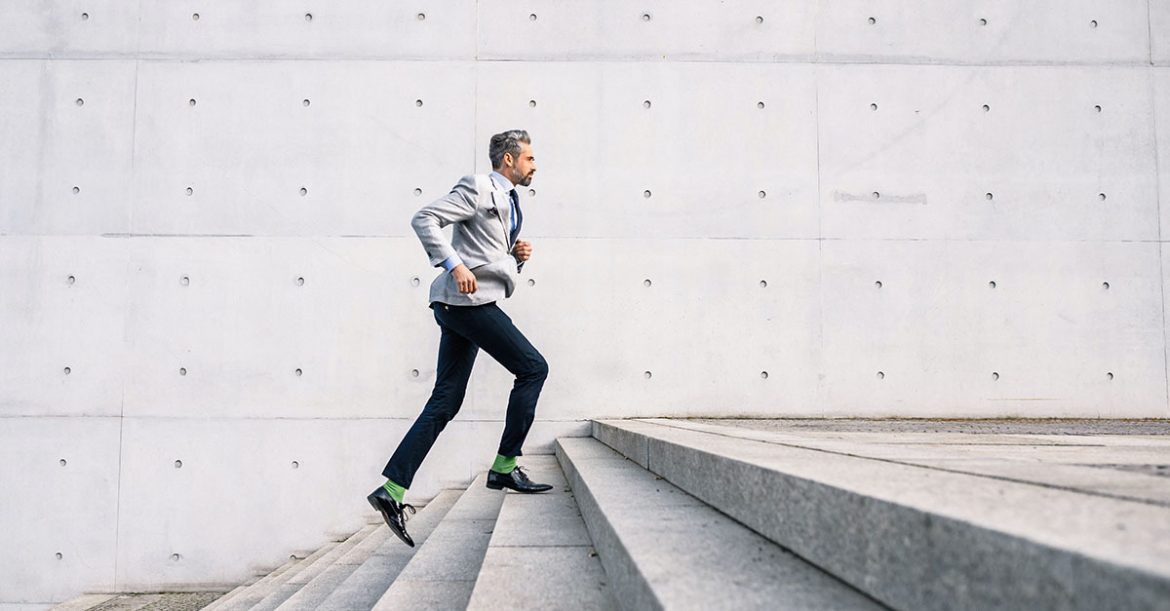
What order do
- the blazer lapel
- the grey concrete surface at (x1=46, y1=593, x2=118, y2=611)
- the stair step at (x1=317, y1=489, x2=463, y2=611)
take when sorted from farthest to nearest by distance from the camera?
the grey concrete surface at (x1=46, y1=593, x2=118, y2=611) < the blazer lapel < the stair step at (x1=317, y1=489, x2=463, y2=611)

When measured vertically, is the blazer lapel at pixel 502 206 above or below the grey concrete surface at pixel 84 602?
above

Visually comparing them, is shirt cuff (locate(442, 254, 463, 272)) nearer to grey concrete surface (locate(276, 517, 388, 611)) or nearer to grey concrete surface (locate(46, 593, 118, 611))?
grey concrete surface (locate(276, 517, 388, 611))

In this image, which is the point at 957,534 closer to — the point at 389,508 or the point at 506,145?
the point at 389,508

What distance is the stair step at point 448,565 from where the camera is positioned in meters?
1.86

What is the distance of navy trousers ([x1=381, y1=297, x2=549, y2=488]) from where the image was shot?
2.64m

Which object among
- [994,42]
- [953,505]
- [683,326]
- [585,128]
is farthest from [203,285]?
[994,42]

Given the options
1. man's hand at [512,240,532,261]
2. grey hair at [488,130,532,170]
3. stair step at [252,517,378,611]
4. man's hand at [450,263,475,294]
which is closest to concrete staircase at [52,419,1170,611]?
stair step at [252,517,378,611]

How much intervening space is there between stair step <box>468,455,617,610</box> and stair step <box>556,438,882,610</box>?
5cm

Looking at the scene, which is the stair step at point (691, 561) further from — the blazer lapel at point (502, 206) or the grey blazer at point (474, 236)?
the blazer lapel at point (502, 206)

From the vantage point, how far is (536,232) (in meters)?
4.62

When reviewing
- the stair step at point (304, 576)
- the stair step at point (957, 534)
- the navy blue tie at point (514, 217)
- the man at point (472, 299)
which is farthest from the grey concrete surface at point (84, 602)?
the stair step at point (957, 534)

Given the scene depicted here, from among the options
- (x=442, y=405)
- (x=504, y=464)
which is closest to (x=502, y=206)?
(x=442, y=405)

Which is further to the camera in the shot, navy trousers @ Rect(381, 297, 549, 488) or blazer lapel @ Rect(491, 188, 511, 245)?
blazer lapel @ Rect(491, 188, 511, 245)

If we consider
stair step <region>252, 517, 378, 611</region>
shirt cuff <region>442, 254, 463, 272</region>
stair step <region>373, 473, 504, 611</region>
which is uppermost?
shirt cuff <region>442, 254, 463, 272</region>
